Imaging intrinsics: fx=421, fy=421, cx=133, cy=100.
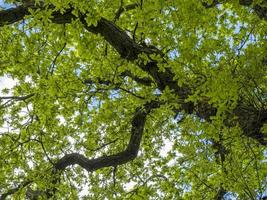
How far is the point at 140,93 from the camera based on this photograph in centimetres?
768

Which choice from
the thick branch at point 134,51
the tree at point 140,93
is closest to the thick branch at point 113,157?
the tree at point 140,93

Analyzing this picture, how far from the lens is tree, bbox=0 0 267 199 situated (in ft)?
20.8

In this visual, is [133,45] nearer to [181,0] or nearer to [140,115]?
[181,0]

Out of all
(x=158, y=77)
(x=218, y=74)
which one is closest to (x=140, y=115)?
(x=158, y=77)

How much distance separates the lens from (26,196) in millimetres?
10641

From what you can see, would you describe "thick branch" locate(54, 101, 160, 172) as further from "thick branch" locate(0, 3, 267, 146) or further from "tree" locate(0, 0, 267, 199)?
"thick branch" locate(0, 3, 267, 146)

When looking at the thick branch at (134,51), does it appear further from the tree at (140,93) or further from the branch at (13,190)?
the branch at (13,190)

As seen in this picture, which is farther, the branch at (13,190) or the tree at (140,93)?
the branch at (13,190)

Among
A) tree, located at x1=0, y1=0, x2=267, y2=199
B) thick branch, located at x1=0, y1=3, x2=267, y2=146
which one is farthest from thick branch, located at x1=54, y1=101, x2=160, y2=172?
thick branch, located at x1=0, y1=3, x2=267, y2=146

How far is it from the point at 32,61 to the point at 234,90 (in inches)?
197

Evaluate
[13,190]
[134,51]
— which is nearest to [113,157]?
[13,190]

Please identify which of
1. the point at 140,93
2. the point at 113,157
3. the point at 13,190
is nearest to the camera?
the point at 140,93

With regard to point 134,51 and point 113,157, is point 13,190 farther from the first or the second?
point 134,51

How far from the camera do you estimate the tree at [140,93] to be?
634 centimetres
